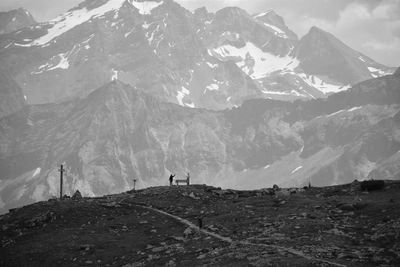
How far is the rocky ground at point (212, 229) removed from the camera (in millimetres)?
54719

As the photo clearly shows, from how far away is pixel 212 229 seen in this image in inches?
2704

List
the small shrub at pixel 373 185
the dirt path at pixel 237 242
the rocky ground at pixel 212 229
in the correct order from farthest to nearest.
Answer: the small shrub at pixel 373 185, the rocky ground at pixel 212 229, the dirt path at pixel 237 242

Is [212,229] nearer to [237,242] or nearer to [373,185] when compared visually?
[237,242]

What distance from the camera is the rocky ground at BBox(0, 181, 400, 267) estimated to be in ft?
180

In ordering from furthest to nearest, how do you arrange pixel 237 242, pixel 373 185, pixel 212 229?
pixel 373 185 → pixel 212 229 → pixel 237 242

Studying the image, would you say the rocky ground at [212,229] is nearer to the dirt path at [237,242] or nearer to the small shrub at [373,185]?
the dirt path at [237,242]

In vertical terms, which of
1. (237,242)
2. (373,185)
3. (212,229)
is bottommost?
(237,242)

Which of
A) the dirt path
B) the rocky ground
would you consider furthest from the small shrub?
the dirt path

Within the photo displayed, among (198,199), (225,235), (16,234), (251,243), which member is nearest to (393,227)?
(251,243)

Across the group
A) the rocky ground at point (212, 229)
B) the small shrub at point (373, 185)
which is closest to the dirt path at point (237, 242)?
the rocky ground at point (212, 229)

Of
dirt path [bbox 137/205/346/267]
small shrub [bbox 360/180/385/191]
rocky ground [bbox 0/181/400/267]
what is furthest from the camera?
small shrub [bbox 360/180/385/191]

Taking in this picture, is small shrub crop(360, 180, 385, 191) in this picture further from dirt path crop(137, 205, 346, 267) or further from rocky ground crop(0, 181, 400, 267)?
dirt path crop(137, 205, 346, 267)

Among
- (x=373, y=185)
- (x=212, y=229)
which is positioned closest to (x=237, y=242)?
(x=212, y=229)

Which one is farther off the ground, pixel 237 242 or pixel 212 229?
pixel 212 229
